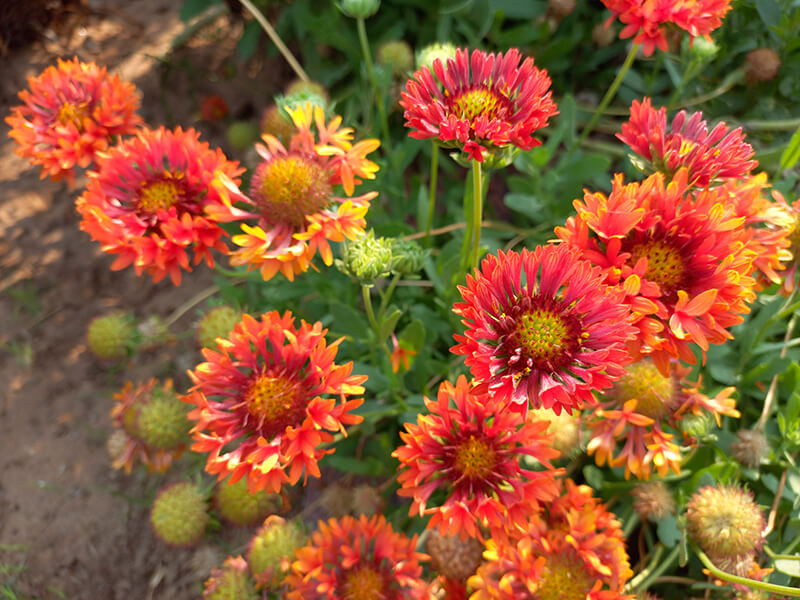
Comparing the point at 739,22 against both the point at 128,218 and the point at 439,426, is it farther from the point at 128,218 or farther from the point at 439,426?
the point at 128,218

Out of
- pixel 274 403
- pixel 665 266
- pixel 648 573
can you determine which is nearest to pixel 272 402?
pixel 274 403

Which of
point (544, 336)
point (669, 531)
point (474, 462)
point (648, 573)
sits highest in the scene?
point (544, 336)

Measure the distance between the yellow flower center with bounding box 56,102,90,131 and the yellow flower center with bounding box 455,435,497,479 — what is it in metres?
1.67

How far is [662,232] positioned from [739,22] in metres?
1.84

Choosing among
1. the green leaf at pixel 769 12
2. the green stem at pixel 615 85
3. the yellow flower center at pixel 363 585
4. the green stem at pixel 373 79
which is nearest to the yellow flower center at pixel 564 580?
the yellow flower center at pixel 363 585

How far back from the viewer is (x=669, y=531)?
177 cm

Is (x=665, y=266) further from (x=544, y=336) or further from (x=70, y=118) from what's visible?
(x=70, y=118)

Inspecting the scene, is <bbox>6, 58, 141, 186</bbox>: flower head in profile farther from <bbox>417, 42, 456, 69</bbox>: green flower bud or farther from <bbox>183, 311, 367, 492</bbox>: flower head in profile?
<bbox>417, 42, 456, 69</bbox>: green flower bud

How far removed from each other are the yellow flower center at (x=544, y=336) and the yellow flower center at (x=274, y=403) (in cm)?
63

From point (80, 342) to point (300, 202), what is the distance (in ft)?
6.20

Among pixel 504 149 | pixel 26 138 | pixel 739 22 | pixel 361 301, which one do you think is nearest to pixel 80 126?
pixel 26 138

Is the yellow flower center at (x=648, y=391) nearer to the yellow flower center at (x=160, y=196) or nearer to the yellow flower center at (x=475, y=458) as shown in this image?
the yellow flower center at (x=475, y=458)

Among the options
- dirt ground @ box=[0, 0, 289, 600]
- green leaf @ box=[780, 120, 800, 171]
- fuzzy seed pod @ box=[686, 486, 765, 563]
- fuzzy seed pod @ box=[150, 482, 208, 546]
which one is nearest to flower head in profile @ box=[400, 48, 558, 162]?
green leaf @ box=[780, 120, 800, 171]

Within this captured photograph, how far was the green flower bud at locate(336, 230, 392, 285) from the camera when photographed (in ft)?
4.91
